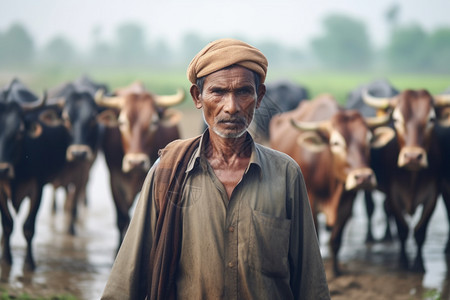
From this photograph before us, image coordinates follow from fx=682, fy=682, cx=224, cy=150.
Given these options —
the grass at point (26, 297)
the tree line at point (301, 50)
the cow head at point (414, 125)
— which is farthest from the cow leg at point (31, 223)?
the tree line at point (301, 50)

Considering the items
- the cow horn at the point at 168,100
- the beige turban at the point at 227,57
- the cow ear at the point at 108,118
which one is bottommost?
the beige turban at the point at 227,57

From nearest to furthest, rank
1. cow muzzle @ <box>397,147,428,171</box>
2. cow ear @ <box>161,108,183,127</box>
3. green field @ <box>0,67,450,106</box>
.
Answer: cow muzzle @ <box>397,147,428,171</box>
cow ear @ <box>161,108,183,127</box>
green field @ <box>0,67,450,106</box>

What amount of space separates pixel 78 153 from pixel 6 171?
1080mm

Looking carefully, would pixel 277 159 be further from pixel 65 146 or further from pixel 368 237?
pixel 368 237

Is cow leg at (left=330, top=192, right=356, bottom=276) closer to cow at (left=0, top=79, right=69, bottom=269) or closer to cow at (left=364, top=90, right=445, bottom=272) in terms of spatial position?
cow at (left=364, top=90, right=445, bottom=272)

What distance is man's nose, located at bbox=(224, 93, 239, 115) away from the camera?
261 cm

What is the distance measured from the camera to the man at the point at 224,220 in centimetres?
259

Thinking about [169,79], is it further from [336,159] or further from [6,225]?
[336,159]

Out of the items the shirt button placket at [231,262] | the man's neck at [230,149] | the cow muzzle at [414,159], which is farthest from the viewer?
the cow muzzle at [414,159]

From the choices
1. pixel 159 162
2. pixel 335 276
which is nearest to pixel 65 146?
pixel 335 276

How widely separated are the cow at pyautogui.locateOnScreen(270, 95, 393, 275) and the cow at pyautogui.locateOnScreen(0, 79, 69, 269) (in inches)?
108

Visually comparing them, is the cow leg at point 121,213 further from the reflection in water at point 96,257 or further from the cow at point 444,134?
the cow at point 444,134

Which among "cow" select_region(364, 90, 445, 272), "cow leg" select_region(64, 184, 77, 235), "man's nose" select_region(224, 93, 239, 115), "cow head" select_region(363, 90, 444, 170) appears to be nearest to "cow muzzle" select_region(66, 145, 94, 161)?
"cow leg" select_region(64, 184, 77, 235)

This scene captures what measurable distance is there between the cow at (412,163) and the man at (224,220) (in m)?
4.65
